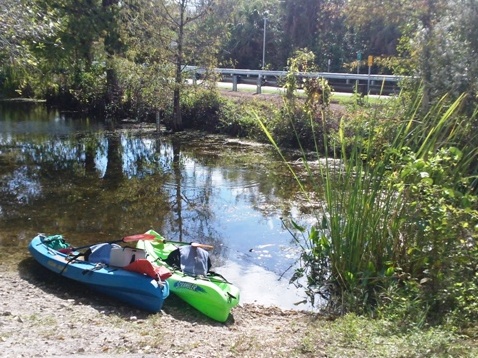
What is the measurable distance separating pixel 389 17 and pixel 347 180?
27.1 ft

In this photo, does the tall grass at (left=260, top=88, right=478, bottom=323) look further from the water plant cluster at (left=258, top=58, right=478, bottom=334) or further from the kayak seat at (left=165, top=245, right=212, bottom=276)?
the kayak seat at (left=165, top=245, right=212, bottom=276)

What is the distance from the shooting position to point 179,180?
1297cm

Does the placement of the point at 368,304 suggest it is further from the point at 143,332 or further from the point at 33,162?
the point at 33,162

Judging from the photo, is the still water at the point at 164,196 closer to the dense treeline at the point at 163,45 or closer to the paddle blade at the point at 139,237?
the paddle blade at the point at 139,237

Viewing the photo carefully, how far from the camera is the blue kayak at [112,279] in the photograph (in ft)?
19.5

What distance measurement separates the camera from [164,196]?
11.5 meters

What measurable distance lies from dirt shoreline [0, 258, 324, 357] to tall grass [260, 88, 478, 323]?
748 millimetres

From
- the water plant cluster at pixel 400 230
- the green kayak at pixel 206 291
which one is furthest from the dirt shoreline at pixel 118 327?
the water plant cluster at pixel 400 230

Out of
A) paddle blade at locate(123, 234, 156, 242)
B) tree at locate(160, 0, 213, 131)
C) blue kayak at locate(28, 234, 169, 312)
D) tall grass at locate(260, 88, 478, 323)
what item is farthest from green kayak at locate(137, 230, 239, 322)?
tree at locate(160, 0, 213, 131)

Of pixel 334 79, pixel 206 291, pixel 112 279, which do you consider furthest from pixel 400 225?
pixel 334 79

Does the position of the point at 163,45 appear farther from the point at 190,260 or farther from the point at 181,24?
the point at 190,260

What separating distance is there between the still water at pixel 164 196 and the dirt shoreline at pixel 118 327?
0.88 m

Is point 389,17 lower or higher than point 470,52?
higher

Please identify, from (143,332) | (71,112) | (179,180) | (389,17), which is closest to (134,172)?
(179,180)
